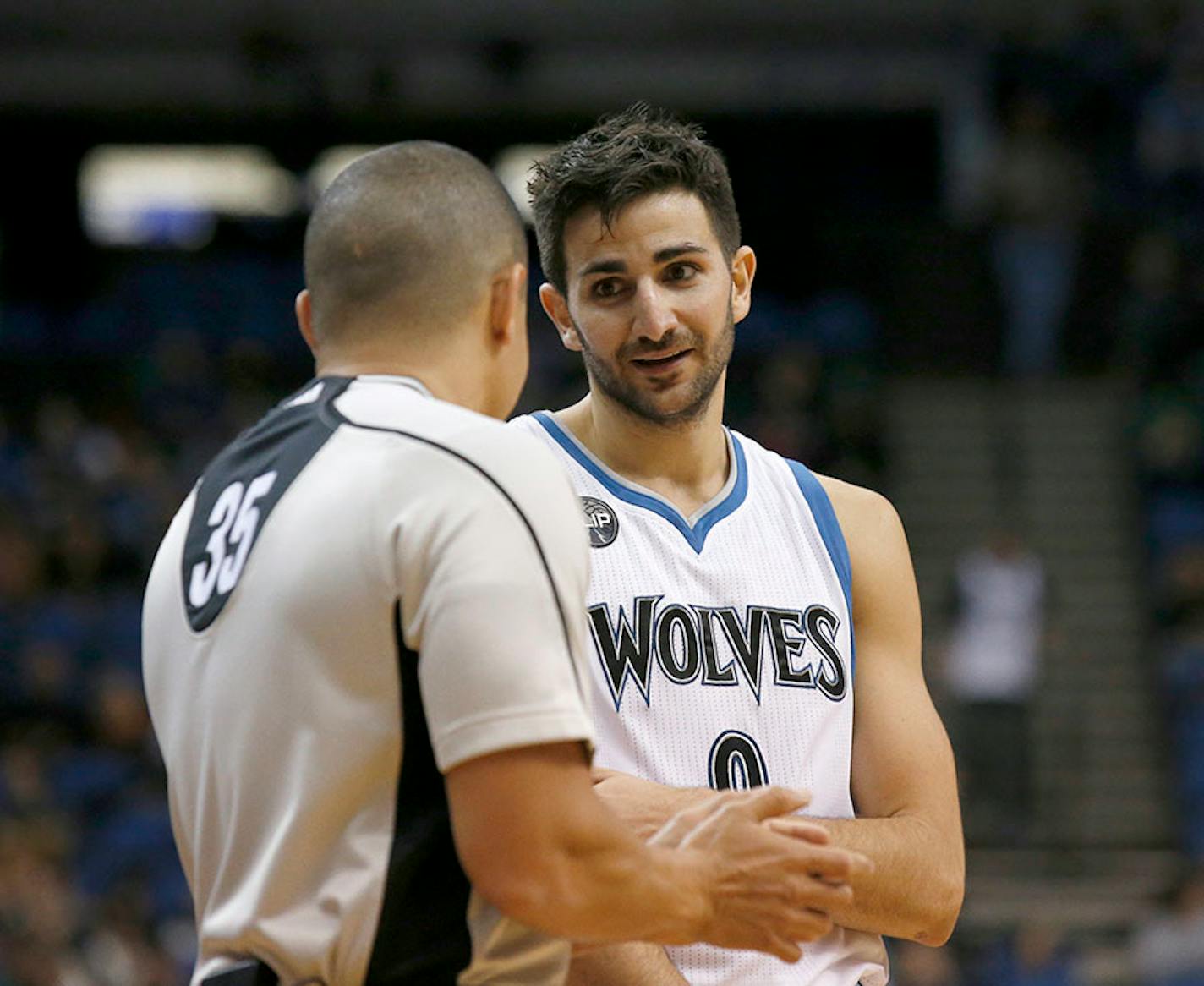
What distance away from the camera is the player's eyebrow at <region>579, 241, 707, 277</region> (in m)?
3.68

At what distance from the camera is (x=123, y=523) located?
13539 millimetres

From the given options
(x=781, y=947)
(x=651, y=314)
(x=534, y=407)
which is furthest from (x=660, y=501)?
(x=534, y=407)

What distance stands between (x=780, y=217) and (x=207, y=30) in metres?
5.90

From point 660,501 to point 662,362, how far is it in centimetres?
30

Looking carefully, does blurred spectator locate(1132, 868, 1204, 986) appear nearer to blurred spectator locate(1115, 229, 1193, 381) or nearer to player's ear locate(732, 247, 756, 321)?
blurred spectator locate(1115, 229, 1193, 381)

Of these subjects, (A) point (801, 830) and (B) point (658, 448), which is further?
(B) point (658, 448)

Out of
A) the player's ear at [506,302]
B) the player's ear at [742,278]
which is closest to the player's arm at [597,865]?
the player's ear at [506,302]

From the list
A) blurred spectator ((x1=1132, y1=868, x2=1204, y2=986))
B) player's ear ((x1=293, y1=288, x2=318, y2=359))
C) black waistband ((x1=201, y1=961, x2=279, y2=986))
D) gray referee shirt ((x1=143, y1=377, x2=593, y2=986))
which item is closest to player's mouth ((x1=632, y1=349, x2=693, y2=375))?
player's ear ((x1=293, y1=288, x2=318, y2=359))

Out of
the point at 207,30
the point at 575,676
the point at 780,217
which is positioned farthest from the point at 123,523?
the point at 575,676

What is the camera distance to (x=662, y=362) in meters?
3.70

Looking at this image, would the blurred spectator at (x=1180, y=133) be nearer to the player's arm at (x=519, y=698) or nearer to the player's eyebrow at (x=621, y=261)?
the player's eyebrow at (x=621, y=261)

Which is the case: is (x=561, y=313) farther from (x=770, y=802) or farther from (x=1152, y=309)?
(x=1152, y=309)

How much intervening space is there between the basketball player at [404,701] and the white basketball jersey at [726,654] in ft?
1.86

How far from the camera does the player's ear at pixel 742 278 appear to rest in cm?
389
